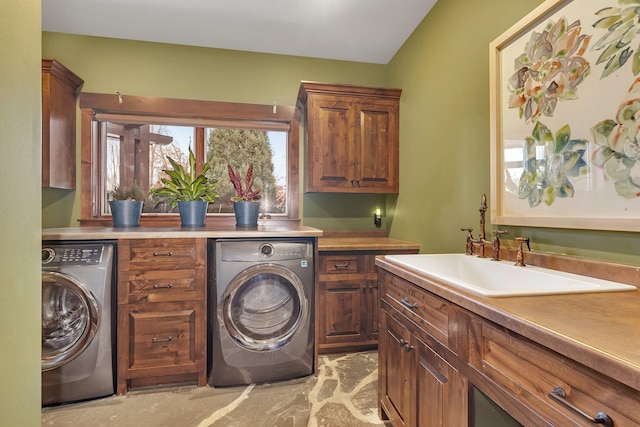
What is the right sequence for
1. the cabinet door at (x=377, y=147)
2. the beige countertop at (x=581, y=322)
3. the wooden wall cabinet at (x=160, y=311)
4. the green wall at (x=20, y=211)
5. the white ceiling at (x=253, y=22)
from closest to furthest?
1. the beige countertop at (x=581, y=322)
2. the green wall at (x=20, y=211)
3. the wooden wall cabinet at (x=160, y=311)
4. the white ceiling at (x=253, y=22)
5. the cabinet door at (x=377, y=147)

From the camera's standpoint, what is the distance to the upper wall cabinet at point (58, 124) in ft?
7.27

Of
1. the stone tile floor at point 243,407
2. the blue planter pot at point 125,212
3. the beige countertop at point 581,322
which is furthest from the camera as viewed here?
the blue planter pot at point 125,212

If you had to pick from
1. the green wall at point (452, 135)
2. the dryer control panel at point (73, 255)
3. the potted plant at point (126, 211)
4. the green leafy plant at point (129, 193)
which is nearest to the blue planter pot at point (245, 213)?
the potted plant at point (126, 211)

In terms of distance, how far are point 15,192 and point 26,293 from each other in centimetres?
33

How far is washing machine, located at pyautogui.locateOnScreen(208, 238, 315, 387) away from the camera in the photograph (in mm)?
1935

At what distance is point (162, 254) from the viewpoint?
1.92m

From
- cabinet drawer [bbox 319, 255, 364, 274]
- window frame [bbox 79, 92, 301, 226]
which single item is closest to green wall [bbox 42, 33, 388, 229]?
window frame [bbox 79, 92, 301, 226]

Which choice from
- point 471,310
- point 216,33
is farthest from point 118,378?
point 216,33

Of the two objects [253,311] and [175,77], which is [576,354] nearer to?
[253,311]

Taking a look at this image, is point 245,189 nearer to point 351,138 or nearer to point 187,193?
point 187,193

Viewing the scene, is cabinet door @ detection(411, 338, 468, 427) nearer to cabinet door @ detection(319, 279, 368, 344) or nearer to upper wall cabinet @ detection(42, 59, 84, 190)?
cabinet door @ detection(319, 279, 368, 344)

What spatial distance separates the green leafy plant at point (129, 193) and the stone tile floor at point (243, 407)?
150 cm

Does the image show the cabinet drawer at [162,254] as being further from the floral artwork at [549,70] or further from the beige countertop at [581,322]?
the floral artwork at [549,70]

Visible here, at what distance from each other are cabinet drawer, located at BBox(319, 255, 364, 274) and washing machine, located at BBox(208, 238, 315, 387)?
0.31 m
